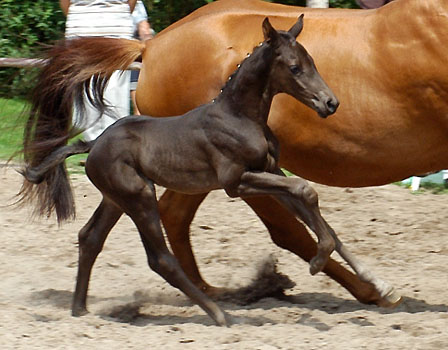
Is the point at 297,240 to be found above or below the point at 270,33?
below

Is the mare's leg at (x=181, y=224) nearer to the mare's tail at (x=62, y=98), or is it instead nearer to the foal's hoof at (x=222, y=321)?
the mare's tail at (x=62, y=98)

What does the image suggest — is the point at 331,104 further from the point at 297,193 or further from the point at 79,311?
the point at 79,311

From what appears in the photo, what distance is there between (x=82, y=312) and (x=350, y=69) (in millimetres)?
1681

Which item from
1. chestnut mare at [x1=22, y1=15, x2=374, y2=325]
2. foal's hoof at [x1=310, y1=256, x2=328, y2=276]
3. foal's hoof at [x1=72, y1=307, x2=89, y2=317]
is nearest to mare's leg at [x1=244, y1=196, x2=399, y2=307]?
chestnut mare at [x1=22, y1=15, x2=374, y2=325]

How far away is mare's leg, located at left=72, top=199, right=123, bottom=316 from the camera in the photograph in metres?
4.59

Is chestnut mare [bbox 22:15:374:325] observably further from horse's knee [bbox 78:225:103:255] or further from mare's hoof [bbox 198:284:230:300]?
mare's hoof [bbox 198:284:230:300]

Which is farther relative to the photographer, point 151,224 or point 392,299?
point 392,299

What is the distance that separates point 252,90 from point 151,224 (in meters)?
0.76

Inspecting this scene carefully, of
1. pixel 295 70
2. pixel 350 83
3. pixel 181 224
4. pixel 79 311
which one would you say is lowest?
pixel 79 311

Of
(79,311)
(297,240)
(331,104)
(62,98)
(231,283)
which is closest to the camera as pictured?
(331,104)

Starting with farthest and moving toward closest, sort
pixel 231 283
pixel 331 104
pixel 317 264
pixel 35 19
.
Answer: pixel 35 19 < pixel 231 283 < pixel 317 264 < pixel 331 104

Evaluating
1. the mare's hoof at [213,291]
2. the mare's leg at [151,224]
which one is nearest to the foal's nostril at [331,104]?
the mare's leg at [151,224]

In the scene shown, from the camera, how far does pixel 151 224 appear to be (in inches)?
173

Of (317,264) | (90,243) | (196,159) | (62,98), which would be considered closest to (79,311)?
(90,243)
